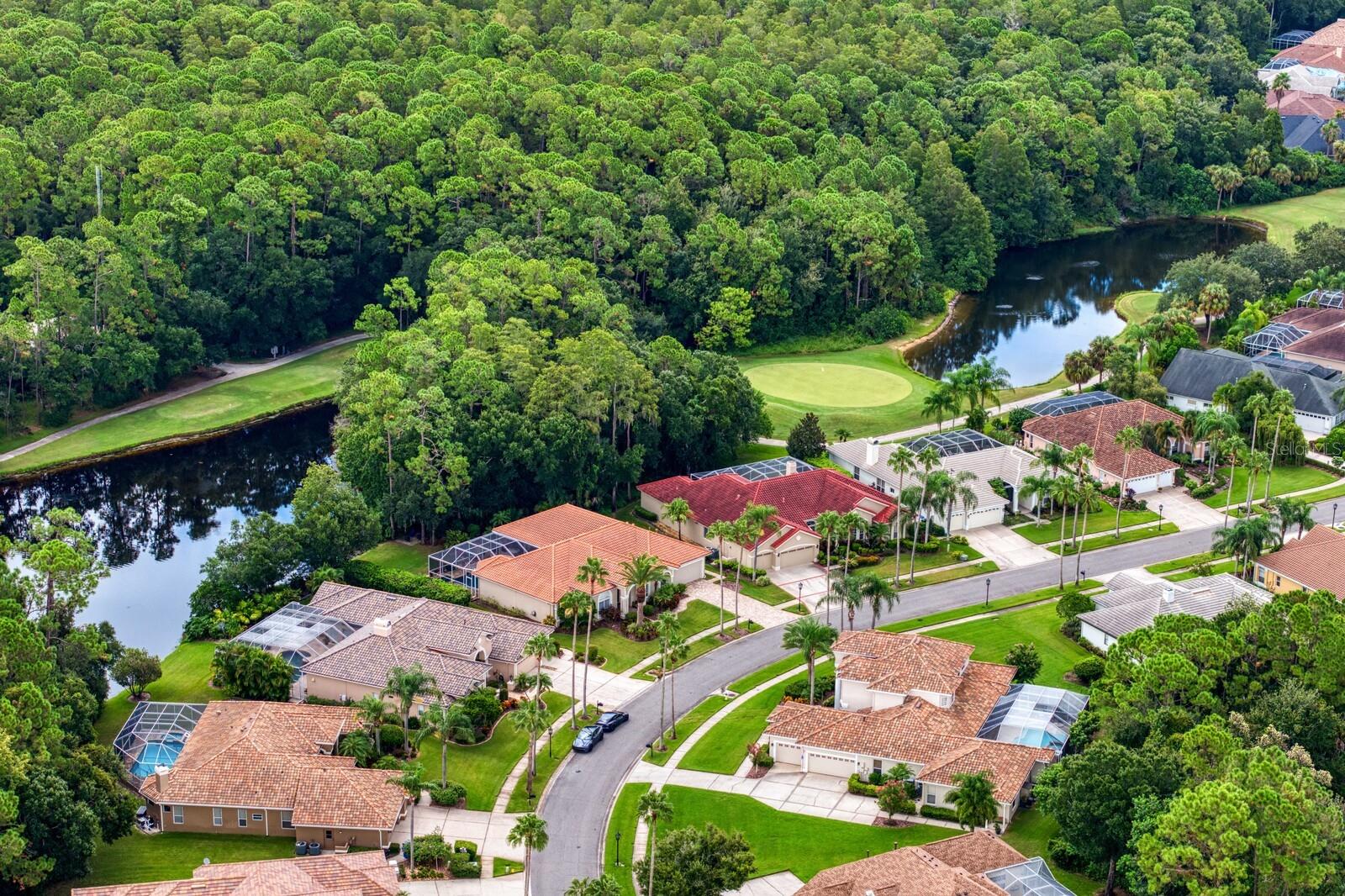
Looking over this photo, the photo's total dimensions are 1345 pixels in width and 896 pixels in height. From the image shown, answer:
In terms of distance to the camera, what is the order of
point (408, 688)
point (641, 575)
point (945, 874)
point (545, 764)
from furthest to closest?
1. point (641, 575)
2. point (545, 764)
3. point (408, 688)
4. point (945, 874)

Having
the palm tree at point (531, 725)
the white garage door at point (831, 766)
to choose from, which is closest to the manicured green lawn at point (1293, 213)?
the white garage door at point (831, 766)

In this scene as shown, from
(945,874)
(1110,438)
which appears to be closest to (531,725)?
(945,874)

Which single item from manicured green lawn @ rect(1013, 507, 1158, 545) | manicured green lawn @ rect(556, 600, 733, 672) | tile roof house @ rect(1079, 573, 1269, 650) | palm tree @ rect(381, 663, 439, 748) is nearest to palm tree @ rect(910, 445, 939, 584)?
manicured green lawn @ rect(1013, 507, 1158, 545)

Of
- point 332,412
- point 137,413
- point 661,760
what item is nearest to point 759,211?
point 332,412

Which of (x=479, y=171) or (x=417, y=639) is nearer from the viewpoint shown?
Result: (x=417, y=639)

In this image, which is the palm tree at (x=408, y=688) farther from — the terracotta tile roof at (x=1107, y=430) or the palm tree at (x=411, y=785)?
the terracotta tile roof at (x=1107, y=430)

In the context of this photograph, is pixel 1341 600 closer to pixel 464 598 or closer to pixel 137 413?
pixel 464 598

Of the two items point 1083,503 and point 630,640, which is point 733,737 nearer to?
point 630,640

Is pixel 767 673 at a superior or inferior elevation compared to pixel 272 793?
inferior
